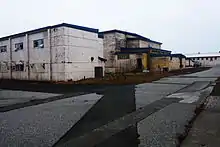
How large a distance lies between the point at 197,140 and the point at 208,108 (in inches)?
169

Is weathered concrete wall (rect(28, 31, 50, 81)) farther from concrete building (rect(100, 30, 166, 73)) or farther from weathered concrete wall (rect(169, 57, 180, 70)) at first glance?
weathered concrete wall (rect(169, 57, 180, 70))

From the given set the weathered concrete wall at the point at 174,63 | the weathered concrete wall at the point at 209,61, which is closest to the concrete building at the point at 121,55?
the weathered concrete wall at the point at 174,63

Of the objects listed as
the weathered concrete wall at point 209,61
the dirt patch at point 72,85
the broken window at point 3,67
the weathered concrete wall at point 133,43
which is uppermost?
the weathered concrete wall at point 133,43

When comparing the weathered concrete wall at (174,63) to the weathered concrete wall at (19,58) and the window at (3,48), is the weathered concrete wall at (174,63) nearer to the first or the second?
the weathered concrete wall at (19,58)

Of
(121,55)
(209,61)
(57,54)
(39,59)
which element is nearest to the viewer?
(57,54)

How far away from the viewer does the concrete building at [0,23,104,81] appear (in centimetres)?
2489

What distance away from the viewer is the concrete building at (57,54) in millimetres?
24891

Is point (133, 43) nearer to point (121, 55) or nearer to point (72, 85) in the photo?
point (121, 55)

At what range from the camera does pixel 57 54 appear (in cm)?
2516

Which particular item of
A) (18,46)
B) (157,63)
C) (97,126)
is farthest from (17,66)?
(97,126)

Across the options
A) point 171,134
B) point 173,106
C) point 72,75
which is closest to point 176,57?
point 72,75

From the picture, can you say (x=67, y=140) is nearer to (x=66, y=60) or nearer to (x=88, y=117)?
(x=88, y=117)

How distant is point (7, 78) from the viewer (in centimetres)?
3388

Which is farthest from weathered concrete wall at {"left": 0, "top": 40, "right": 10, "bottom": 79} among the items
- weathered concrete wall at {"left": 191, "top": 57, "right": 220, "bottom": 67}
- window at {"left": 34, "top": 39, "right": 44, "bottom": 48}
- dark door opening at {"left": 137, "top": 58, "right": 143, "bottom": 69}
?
weathered concrete wall at {"left": 191, "top": 57, "right": 220, "bottom": 67}
